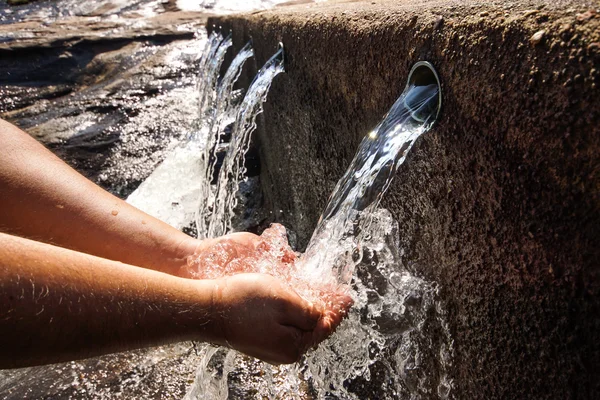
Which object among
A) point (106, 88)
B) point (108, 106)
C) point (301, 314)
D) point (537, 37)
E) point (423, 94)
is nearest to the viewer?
point (537, 37)

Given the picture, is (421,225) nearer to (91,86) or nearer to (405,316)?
(405,316)

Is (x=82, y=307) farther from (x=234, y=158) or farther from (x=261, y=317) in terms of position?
(x=234, y=158)

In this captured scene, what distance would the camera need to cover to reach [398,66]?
1.51 meters

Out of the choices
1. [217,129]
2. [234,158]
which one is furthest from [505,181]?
[217,129]

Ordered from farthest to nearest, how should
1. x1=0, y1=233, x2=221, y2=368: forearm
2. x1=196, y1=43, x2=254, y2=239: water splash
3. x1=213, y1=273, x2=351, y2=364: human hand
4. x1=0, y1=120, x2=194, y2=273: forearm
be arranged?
x1=196, y1=43, x2=254, y2=239: water splash → x1=0, y1=120, x2=194, y2=273: forearm → x1=213, y1=273, x2=351, y2=364: human hand → x1=0, y1=233, x2=221, y2=368: forearm

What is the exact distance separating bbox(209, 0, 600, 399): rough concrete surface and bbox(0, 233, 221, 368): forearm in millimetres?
630

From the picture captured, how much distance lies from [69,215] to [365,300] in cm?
104

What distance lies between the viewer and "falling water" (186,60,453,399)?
1.49m

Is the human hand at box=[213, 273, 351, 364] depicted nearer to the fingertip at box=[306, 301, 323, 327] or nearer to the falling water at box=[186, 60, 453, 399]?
the fingertip at box=[306, 301, 323, 327]

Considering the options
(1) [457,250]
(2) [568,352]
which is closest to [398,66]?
(1) [457,250]

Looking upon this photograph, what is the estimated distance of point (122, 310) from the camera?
1.32 meters

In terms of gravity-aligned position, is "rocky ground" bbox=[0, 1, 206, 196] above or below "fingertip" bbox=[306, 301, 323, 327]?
→ below

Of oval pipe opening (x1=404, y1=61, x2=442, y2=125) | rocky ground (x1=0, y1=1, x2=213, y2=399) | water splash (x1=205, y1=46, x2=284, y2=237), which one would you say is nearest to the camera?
oval pipe opening (x1=404, y1=61, x2=442, y2=125)

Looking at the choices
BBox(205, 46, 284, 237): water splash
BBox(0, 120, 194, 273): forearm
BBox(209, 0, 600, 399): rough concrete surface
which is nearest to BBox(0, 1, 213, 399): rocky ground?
BBox(0, 120, 194, 273): forearm
